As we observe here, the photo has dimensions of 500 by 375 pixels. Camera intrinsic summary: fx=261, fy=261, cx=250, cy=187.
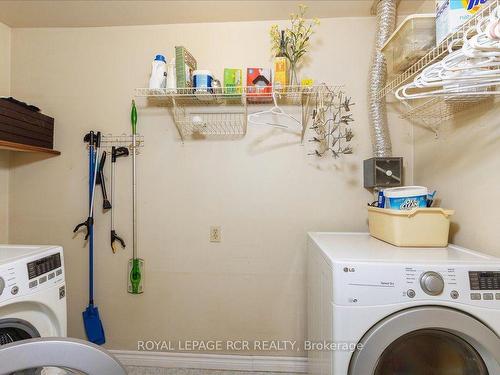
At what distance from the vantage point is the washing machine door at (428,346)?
89cm

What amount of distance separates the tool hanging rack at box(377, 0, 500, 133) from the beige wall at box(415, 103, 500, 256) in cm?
5

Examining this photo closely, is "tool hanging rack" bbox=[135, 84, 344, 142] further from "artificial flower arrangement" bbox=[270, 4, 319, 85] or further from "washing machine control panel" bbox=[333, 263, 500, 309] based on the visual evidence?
"washing machine control panel" bbox=[333, 263, 500, 309]

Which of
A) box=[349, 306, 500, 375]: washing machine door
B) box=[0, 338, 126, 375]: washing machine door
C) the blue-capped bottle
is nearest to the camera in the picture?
box=[0, 338, 126, 375]: washing machine door

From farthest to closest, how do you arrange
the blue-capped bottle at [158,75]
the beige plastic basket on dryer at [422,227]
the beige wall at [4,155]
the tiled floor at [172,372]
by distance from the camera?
the beige wall at [4,155] < the tiled floor at [172,372] < the blue-capped bottle at [158,75] < the beige plastic basket on dryer at [422,227]

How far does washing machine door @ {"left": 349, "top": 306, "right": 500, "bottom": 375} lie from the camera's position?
2.93 ft

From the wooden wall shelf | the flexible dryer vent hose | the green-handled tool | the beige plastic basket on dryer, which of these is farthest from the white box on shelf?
the wooden wall shelf

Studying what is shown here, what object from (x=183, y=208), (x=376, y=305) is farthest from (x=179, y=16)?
(x=376, y=305)

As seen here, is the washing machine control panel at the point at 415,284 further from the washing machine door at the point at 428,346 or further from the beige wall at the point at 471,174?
the beige wall at the point at 471,174

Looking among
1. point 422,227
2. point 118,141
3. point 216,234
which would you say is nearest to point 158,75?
point 118,141

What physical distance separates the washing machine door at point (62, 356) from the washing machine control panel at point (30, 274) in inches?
10.6

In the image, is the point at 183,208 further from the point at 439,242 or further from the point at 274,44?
the point at 439,242

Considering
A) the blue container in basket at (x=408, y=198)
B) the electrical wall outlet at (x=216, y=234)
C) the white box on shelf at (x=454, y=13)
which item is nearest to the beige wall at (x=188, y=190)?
the electrical wall outlet at (x=216, y=234)

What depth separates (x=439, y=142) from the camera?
1.46 m

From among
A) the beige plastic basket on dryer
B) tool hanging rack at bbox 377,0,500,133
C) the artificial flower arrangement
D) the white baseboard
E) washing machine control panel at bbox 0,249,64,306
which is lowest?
the white baseboard
